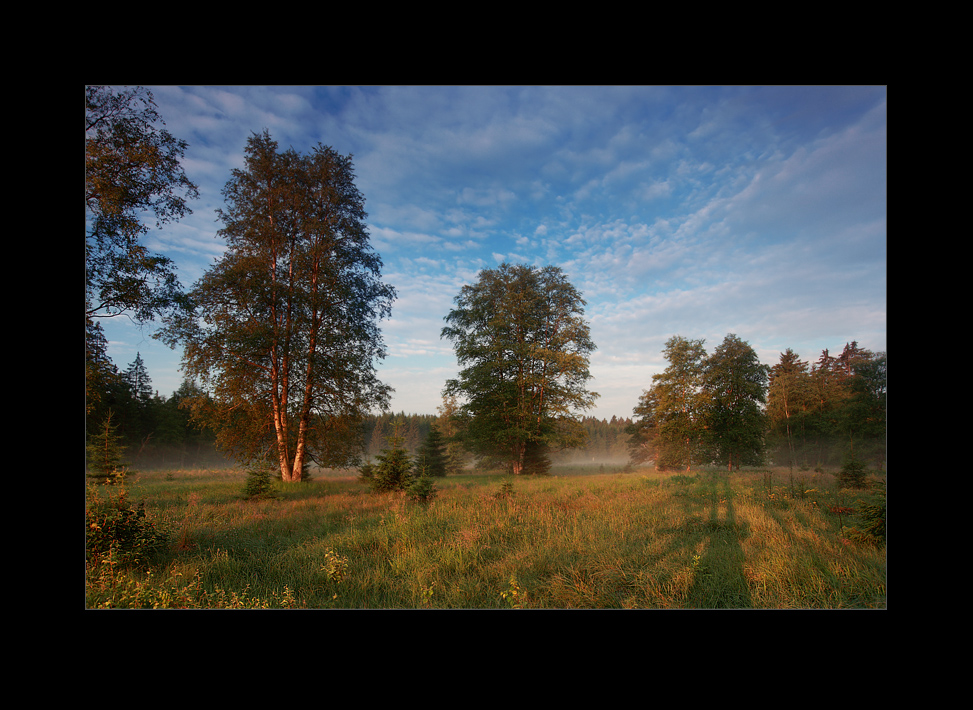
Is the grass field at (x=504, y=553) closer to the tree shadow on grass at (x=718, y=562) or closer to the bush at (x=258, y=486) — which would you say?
the tree shadow on grass at (x=718, y=562)

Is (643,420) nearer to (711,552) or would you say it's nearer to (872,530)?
(711,552)

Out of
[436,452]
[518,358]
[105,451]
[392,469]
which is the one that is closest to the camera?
[105,451]

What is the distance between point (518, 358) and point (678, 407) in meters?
4.48

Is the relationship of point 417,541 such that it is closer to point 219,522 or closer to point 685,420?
point 219,522

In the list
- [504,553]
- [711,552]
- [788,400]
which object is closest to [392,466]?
[504,553]

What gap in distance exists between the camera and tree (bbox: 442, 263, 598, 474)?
8.56 metres

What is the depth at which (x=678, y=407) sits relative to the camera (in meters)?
6.32

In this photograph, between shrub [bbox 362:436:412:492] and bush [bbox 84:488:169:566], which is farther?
shrub [bbox 362:436:412:492]

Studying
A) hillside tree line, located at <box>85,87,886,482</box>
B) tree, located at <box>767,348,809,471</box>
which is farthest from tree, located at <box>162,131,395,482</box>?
tree, located at <box>767,348,809,471</box>

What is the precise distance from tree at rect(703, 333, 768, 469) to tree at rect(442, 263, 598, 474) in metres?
3.38

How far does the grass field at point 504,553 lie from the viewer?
3199mm

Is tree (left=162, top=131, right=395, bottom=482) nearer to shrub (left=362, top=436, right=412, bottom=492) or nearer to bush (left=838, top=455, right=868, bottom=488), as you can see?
shrub (left=362, top=436, right=412, bottom=492)

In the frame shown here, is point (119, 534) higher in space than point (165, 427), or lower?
lower
